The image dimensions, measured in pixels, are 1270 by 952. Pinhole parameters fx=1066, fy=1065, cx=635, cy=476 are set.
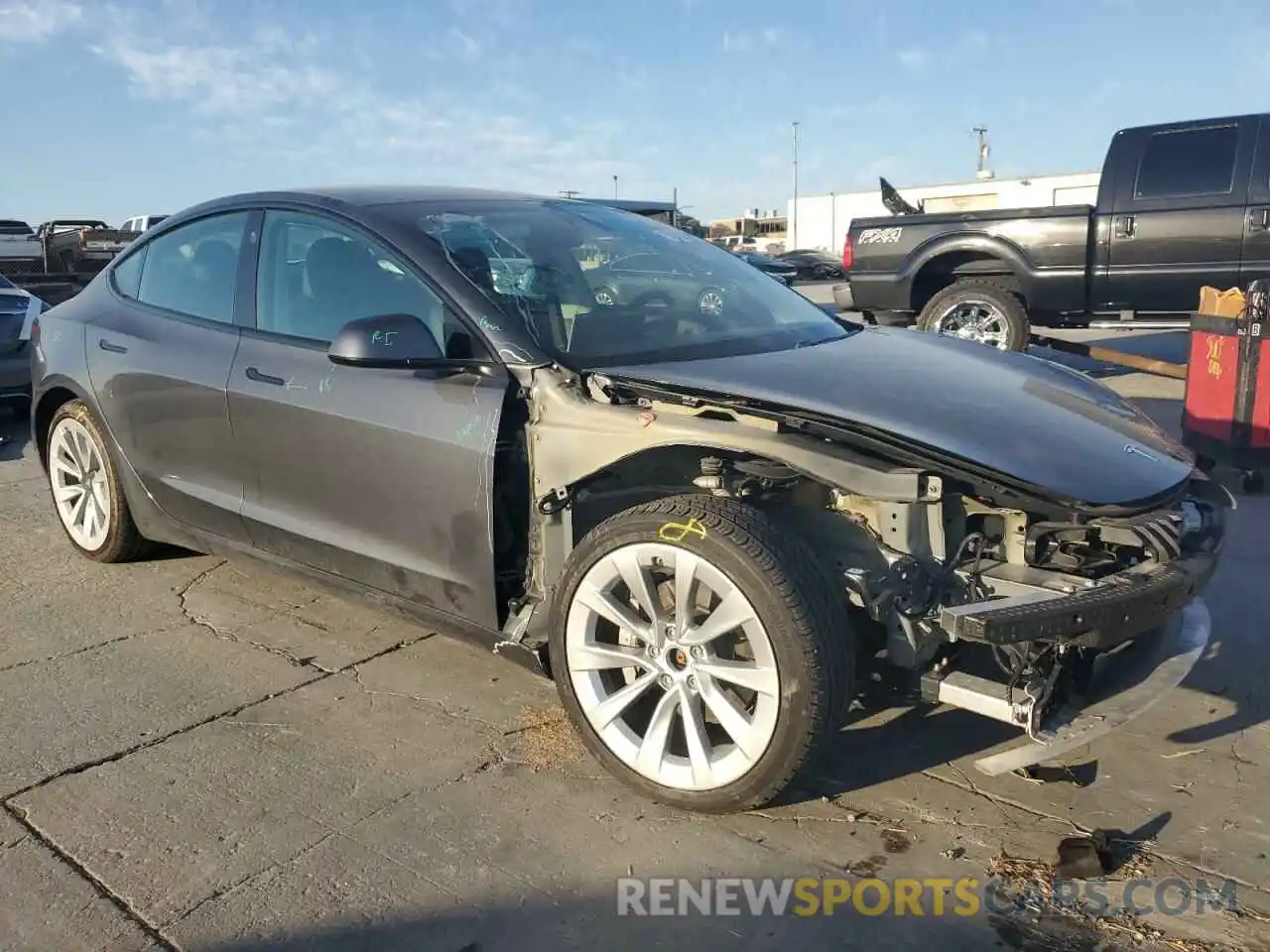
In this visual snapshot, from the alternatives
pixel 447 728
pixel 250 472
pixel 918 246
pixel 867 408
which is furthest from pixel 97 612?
pixel 918 246

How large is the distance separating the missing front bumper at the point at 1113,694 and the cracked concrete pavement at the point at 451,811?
0.28 meters

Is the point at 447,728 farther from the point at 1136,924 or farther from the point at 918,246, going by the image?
the point at 918,246

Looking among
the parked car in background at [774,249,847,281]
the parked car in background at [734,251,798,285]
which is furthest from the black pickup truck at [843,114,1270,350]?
the parked car in background at [774,249,847,281]

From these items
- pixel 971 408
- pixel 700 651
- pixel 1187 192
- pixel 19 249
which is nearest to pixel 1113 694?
pixel 971 408

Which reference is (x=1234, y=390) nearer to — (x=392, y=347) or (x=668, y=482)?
(x=668, y=482)

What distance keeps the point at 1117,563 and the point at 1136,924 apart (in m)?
0.86

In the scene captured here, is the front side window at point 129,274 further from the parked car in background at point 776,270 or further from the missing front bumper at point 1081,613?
the missing front bumper at point 1081,613

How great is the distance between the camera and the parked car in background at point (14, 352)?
25.5 feet

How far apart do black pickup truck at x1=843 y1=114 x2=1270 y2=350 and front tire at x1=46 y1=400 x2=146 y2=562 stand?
21.0 ft

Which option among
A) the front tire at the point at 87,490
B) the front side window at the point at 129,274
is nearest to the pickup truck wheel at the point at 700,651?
the front tire at the point at 87,490

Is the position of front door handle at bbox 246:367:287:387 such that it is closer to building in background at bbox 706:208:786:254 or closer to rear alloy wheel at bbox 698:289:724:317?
rear alloy wheel at bbox 698:289:724:317

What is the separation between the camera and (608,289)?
3.48 m

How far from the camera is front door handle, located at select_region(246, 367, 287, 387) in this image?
3.54 m

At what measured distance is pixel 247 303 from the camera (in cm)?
381
